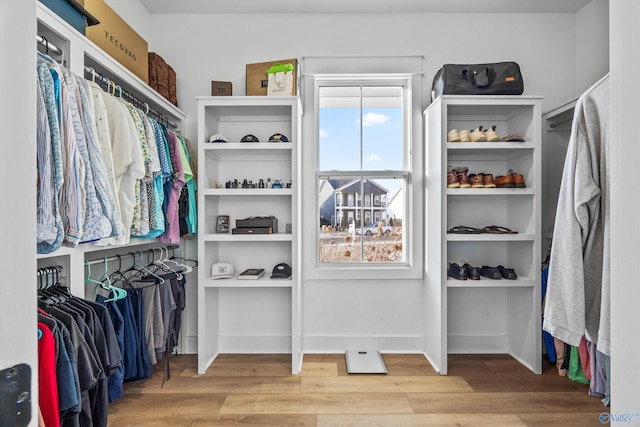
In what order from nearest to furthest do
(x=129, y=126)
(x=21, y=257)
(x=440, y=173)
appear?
(x=21, y=257) → (x=129, y=126) → (x=440, y=173)

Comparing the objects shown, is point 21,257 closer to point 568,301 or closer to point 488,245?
point 568,301

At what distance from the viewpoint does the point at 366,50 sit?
3119mm

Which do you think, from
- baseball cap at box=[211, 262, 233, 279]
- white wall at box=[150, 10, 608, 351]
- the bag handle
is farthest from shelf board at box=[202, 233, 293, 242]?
the bag handle

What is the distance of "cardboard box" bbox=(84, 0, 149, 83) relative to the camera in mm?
2041

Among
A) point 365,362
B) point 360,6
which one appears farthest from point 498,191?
point 360,6

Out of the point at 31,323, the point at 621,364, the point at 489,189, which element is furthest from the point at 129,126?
the point at 489,189

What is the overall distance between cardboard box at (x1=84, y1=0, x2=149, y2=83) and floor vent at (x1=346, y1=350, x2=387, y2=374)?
2483mm

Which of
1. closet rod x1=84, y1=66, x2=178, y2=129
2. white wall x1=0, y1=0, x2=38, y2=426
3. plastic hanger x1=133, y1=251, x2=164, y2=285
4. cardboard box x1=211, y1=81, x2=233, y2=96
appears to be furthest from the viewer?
cardboard box x1=211, y1=81, x2=233, y2=96

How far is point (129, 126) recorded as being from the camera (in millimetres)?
1984

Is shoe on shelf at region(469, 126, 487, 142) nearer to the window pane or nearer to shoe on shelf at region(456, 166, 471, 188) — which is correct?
shoe on shelf at region(456, 166, 471, 188)

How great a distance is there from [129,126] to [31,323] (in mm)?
1833

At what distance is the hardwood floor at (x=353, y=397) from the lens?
2.08 m

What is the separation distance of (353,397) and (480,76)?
2363 mm

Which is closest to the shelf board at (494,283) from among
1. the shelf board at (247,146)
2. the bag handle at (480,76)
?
the bag handle at (480,76)
